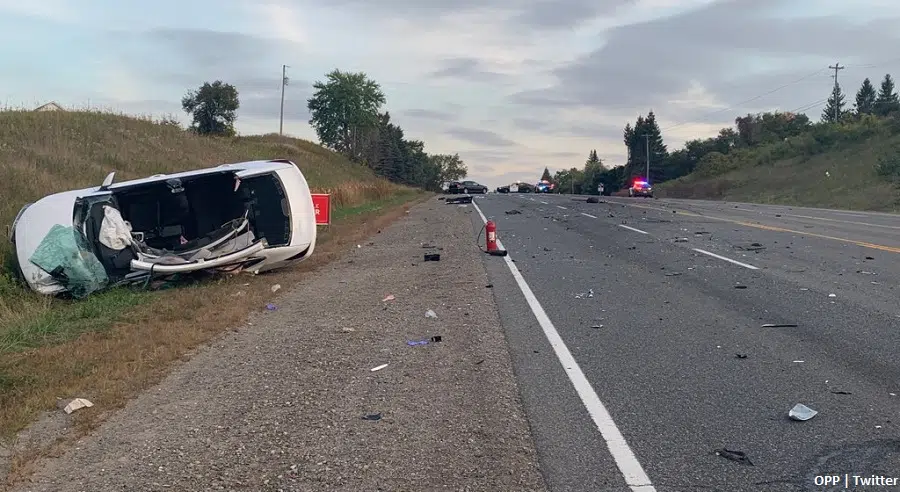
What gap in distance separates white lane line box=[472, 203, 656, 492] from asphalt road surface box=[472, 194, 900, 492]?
0.01 m

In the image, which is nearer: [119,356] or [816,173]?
[119,356]

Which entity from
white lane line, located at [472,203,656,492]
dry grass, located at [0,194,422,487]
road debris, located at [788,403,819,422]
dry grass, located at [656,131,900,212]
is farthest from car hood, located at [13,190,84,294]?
dry grass, located at [656,131,900,212]

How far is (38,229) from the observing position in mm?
12055

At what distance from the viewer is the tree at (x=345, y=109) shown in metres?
102

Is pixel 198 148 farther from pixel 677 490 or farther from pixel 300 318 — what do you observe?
pixel 677 490

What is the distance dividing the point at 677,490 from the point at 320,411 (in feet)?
8.95

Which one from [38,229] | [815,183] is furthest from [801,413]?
[815,183]

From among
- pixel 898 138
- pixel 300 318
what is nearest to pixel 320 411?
pixel 300 318

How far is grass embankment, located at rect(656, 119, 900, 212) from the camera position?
44.9 m

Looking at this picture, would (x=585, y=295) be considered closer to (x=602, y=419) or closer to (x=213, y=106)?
(x=602, y=419)

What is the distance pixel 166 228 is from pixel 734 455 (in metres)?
12.4

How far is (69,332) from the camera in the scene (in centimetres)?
928

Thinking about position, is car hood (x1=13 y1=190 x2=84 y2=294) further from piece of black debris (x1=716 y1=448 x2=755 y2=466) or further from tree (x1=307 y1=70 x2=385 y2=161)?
tree (x1=307 y1=70 x2=385 y2=161)

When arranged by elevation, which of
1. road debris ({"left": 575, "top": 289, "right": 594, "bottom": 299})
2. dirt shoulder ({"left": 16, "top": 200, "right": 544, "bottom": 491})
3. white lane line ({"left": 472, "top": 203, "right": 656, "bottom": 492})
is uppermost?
road debris ({"left": 575, "top": 289, "right": 594, "bottom": 299})
